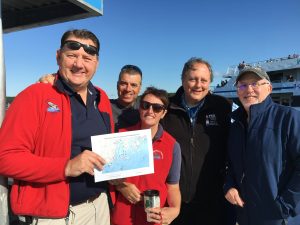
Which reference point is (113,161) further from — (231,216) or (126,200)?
(231,216)

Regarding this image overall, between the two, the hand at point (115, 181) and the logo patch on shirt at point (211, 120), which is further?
the logo patch on shirt at point (211, 120)

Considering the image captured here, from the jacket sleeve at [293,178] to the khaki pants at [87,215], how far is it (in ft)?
5.00

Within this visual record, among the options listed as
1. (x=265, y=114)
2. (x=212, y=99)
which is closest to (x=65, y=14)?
(x=212, y=99)

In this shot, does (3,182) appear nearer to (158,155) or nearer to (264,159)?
(158,155)

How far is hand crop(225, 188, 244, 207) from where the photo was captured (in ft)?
9.53

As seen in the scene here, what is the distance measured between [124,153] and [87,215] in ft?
2.02

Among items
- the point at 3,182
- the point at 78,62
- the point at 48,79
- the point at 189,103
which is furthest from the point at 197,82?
the point at 3,182

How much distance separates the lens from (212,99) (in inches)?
140

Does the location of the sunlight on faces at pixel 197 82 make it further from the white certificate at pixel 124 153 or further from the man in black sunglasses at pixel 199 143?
the white certificate at pixel 124 153

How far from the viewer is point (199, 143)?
334 centimetres

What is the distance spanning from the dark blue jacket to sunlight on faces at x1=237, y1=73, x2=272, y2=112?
3.1 inches

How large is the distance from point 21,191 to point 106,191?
80cm

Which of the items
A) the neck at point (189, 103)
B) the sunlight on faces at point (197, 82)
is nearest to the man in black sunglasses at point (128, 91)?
the neck at point (189, 103)

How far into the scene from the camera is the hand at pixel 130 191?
8.72ft
